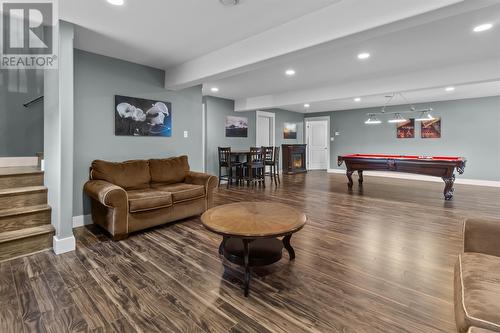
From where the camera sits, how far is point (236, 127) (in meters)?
7.51

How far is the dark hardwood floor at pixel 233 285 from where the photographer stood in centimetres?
155

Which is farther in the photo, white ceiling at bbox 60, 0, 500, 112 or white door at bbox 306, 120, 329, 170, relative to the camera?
white door at bbox 306, 120, 329, 170

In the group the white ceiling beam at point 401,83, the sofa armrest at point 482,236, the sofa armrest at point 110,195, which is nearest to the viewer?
the sofa armrest at point 482,236

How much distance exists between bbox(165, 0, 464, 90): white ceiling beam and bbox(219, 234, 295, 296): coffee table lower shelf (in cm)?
194

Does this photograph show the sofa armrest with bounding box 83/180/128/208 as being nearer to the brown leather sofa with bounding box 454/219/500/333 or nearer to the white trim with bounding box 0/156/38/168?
the white trim with bounding box 0/156/38/168

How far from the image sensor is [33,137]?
383cm

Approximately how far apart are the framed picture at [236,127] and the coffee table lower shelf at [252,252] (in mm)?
5261

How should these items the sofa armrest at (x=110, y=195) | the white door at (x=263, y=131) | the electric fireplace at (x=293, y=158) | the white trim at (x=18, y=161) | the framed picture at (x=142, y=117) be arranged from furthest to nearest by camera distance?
the electric fireplace at (x=293, y=158) → the white door at (x=263, y=131) → the framed picture at (x=142, y=117) → the white trim at (x=18, y=161) → the sofa armrest at (x=110, y=195)

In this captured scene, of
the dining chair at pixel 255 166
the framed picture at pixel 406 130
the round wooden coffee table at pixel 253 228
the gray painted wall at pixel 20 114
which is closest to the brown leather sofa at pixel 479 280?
the round wooden coffee table at pixel 253 228

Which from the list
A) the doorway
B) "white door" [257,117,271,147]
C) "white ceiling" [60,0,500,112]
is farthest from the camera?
the doorway

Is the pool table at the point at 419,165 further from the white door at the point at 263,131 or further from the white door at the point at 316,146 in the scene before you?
the white door at the point at 316,146

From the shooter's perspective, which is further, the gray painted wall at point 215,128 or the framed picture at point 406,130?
the framed picture at point 406,130

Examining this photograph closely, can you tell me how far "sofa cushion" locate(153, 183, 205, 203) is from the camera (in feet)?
11.0

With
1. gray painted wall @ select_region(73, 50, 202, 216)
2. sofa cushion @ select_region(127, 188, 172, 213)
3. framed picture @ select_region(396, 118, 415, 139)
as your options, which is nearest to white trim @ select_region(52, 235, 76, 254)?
sofa cushion @ select_region(127, 188, 172, 213)
